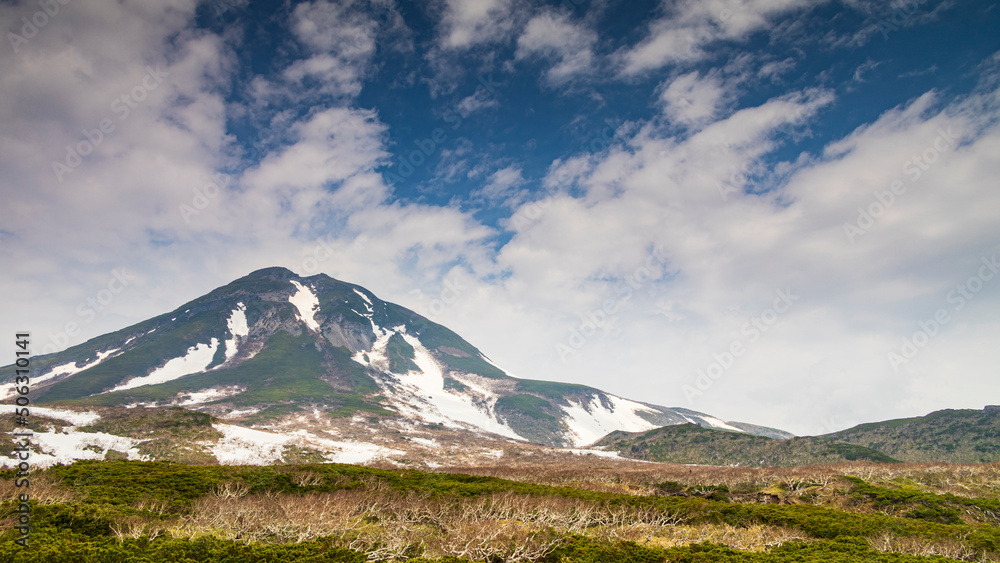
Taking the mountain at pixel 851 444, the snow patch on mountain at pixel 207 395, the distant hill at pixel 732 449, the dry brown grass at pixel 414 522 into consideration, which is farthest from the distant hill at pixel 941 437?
the snow patch on mountain at pixel 207 395

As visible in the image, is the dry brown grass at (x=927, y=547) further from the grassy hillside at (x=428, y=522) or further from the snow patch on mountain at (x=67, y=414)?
the snow patch on mountain at (x=67, y=414)

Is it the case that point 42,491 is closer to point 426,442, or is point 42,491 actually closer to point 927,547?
point 927,547

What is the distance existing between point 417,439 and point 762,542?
10649cm

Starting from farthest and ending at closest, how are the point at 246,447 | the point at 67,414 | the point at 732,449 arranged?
the point at 732,449, the point at 246,447, the point at 67,414

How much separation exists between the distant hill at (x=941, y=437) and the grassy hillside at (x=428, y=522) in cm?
6991

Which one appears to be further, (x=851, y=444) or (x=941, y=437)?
(x=851, y=444)

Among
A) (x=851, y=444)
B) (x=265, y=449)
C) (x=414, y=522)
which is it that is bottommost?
(x=265, y=449)

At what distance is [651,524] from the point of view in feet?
69.5

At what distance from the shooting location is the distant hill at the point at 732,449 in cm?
8169

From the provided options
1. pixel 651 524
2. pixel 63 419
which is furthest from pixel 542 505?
pixel 63 419

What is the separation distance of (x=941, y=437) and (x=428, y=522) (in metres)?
118

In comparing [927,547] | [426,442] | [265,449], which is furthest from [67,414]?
[927,547]

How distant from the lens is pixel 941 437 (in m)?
87.1

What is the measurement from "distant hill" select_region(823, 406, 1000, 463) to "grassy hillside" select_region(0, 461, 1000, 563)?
69908mm
